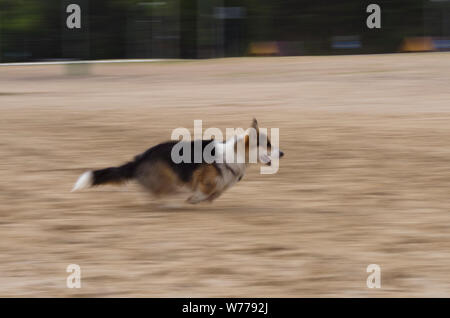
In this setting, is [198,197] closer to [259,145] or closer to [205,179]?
[205,179]

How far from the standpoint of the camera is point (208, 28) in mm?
32656

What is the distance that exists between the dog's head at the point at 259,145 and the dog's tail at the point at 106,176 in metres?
1.14

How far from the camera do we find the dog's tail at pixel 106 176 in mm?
8469

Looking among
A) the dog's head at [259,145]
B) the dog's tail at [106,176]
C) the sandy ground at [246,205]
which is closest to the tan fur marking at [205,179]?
the sandy ground at [246,205]

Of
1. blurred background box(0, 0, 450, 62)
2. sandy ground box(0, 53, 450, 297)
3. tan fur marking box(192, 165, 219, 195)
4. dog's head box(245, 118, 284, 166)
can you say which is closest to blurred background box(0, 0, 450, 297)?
sandy ground box(0, 53, 450, 297)

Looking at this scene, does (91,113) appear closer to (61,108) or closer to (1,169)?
(61,108)

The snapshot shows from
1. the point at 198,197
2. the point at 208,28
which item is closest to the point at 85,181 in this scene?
the point at 198,197

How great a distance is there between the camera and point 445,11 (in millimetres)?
31484

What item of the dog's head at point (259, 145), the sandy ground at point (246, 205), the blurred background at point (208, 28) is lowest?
the sandy ground at point (246, 205)

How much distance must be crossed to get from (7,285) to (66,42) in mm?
28558

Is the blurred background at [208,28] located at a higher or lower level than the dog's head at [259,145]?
higher

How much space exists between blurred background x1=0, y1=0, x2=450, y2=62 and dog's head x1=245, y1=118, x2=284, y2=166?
77.4 feet

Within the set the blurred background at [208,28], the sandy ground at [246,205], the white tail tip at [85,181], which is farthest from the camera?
the blurred background at [208,28]

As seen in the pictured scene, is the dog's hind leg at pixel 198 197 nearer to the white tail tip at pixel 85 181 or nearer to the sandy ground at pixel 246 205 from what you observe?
the sandy ground at pixel 246 205
